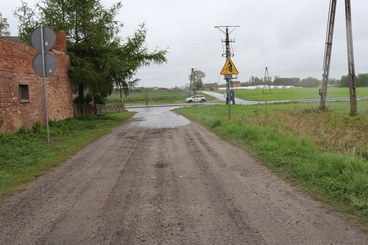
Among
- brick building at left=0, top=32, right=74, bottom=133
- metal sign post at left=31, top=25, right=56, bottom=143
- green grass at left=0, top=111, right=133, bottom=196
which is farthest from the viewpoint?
brick building at left=0, top=32, right=74, bottom=133

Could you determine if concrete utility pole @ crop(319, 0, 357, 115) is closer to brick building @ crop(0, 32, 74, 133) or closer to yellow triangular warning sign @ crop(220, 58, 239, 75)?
yellow triangular warning sign @ crop(220, 58, 239, 75)

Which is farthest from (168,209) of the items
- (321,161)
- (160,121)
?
(160,121)

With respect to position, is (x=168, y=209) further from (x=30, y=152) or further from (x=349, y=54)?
(x=349, y=54)

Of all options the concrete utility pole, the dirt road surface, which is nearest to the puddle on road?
the concrete utility pole

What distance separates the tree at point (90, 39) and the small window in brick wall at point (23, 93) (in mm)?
6290

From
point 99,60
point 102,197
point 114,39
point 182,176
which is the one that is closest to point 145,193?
point 102,197

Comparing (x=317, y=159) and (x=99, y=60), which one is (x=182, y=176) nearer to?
(x=317, y=159)

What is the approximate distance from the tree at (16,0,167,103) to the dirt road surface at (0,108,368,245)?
14.1 meters

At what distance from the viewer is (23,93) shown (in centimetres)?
1430

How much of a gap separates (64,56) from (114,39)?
4.82 metres

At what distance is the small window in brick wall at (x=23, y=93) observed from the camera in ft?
45.7

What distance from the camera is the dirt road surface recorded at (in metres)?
3.96

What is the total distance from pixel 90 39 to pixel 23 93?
8670mm

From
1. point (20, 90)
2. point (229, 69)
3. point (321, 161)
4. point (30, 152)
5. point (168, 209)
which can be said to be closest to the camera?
point (168, 209)
